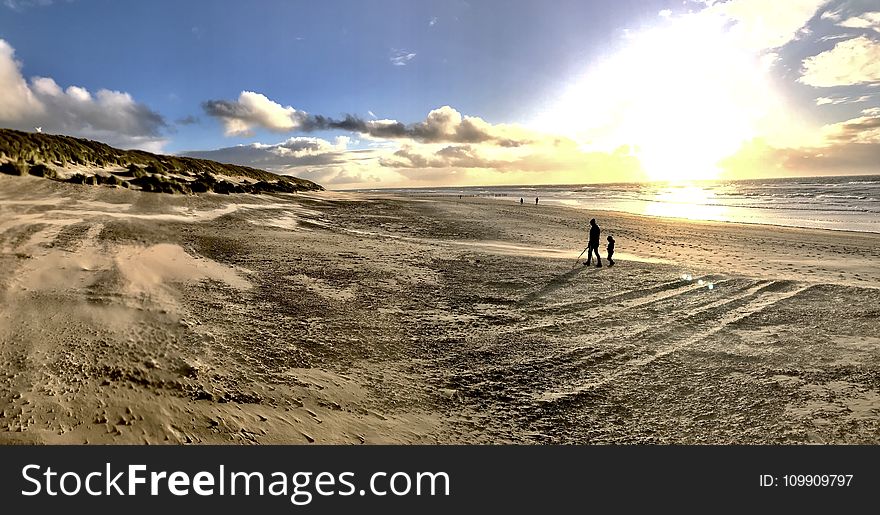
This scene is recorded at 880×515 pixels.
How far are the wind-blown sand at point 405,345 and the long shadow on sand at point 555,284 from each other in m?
0.10

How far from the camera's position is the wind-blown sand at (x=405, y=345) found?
17.3 feet

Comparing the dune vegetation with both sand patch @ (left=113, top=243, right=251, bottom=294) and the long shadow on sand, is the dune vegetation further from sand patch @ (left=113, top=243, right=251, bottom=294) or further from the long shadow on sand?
the long shadow on sand

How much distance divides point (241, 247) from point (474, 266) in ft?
26.8

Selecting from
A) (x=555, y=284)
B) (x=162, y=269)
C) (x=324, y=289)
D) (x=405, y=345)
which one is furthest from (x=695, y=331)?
(x=162, y=269)

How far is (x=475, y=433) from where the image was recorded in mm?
5246

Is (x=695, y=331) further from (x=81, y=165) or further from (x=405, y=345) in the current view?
(x=81, y=165)

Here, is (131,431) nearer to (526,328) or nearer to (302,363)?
(302,363)

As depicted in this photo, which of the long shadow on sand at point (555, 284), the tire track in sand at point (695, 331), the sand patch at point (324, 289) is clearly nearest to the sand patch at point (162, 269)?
the sand patch at point (324, 289)

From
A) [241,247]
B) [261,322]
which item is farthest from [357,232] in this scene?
[261,322]

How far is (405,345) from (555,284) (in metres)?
6.18

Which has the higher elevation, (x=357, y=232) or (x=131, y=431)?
(x=357, y=232)

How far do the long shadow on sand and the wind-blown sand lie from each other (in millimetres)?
104

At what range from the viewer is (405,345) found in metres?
7.76

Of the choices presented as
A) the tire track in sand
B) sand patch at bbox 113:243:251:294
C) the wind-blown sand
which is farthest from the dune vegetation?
the tire track in sand
